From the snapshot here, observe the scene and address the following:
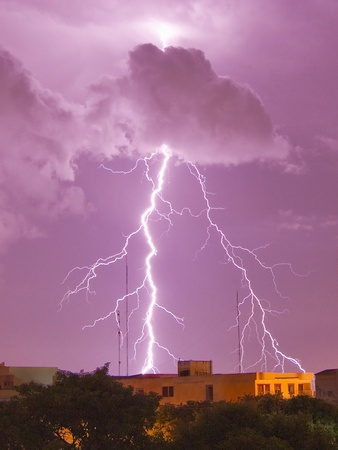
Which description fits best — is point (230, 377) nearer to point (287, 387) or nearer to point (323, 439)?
point (287, 387)

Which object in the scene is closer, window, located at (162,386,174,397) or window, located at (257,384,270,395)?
window, located at (257,384,270,395)

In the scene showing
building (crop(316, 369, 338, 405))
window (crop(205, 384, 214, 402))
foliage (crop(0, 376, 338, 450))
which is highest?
building (crop(316, 369, 338, 405))

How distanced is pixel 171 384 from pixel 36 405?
24709mm

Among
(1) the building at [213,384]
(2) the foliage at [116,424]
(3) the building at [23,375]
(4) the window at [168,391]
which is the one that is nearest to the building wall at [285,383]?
(1) the building at [213,384]

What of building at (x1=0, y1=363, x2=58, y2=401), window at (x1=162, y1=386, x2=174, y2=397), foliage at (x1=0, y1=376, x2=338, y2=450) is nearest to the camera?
foliage at (x1=0, y1=376, x2=338, y2=450)

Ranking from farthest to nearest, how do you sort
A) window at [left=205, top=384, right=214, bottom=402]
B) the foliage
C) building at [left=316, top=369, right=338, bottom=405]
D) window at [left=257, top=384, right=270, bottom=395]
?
building at [left=316, top=369, right=338, bottom=405]
window at [left=205, top=384, right=214, bottom=402]
window at [left=257, top=384, right=270, bottom=395]
the foliage

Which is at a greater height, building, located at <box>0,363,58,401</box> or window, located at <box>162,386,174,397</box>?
building, located at <box>0,363,58,401</box>

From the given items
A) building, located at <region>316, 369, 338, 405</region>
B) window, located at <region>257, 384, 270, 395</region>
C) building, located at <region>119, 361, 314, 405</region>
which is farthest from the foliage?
building, located at <region>316, 369, 338, 405</region>

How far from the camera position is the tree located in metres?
26.0

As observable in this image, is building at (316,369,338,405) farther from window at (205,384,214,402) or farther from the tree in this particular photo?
the tree

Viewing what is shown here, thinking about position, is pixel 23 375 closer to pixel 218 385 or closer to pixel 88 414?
pixel 218 385

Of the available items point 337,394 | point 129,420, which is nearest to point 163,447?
point 129,420

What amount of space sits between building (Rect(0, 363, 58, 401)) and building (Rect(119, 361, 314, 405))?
9053 mm

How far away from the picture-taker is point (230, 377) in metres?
48.8
